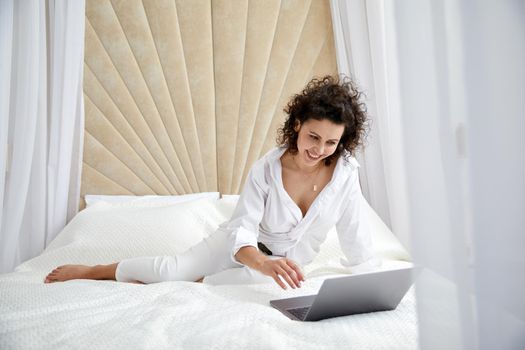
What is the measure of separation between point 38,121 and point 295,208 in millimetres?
1274

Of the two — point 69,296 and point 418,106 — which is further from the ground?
point 418,106

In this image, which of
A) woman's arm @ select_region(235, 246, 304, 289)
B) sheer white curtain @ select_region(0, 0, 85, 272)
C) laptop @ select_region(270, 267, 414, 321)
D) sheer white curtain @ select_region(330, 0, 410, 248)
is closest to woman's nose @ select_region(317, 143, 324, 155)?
woman's arm @ select_region(235, 246, 304, 289)

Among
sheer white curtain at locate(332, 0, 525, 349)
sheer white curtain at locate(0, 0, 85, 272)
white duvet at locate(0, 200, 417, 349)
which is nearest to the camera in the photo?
sheer white curtain at locate(332, 0, 525, 349)

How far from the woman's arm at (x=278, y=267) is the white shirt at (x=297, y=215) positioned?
17 cm

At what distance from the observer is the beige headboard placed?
2861 mm

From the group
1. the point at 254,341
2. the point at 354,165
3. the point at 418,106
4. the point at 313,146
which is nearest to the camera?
the point at 418,106

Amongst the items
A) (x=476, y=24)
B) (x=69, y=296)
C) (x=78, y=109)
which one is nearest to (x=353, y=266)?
(x=69, y=296)

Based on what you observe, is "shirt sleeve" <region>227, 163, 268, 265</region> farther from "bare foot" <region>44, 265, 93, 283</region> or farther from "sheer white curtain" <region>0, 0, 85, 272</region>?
"sheer white curtain" <region>0, 0, 85, 272</region>

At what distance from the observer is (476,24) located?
849mm

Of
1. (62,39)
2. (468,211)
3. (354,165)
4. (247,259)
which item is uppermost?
(62,39)

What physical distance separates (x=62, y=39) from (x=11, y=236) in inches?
37.9

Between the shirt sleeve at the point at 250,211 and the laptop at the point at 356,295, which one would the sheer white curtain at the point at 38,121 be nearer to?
the shirt sleeve at the point at 250,211

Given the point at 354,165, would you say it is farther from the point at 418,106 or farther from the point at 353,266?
the point at 418,106

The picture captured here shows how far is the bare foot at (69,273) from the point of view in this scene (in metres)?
1.83
